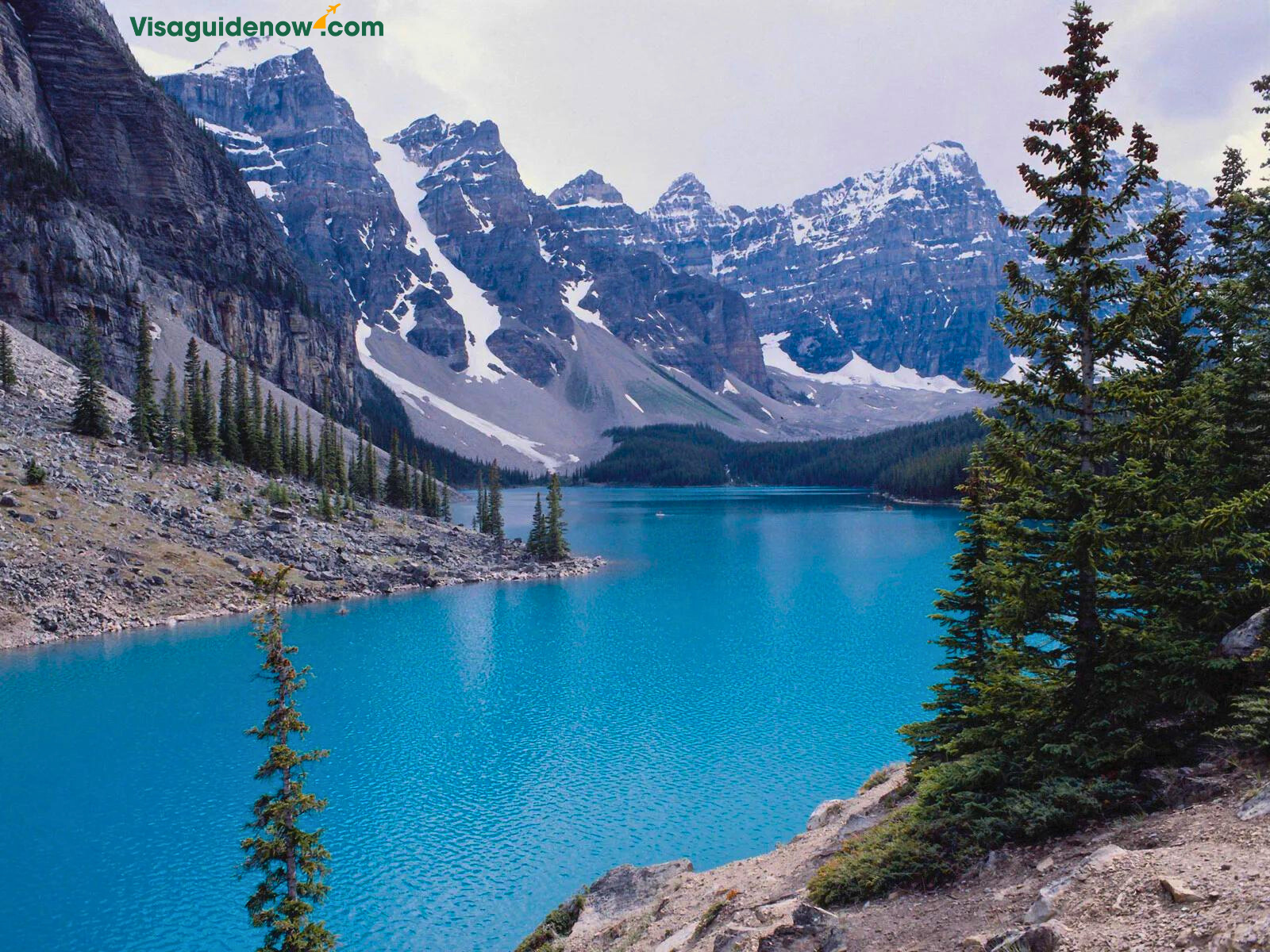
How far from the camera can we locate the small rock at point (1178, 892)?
8.77 meters

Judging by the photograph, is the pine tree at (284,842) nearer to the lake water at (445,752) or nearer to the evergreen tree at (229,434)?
the lake water at (445,752)

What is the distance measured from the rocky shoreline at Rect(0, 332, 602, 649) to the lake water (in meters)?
3.52

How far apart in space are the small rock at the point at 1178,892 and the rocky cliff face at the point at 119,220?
127688mm

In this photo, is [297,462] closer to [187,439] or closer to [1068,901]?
[187,439]

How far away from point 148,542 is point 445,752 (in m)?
38.8

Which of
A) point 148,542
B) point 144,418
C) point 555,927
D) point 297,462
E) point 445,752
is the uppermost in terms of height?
point 144,418

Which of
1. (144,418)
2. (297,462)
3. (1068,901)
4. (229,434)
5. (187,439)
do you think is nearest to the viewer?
(1068,901)

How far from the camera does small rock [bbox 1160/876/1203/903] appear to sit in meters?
8.77

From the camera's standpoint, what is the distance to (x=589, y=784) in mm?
31562

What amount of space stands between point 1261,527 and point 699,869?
1847 centimetres

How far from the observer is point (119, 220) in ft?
450

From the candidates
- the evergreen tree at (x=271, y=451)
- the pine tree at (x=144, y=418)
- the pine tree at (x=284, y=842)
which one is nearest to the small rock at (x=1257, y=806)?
the pine tree at (x=284, y=842)

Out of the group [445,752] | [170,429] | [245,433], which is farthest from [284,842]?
[245,433]

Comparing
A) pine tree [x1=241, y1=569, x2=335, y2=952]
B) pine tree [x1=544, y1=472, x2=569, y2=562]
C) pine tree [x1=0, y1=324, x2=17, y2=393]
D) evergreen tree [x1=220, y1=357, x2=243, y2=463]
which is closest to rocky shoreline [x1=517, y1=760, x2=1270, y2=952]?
pine tree [x1=241, y1=569, x2=335, y2=952]
